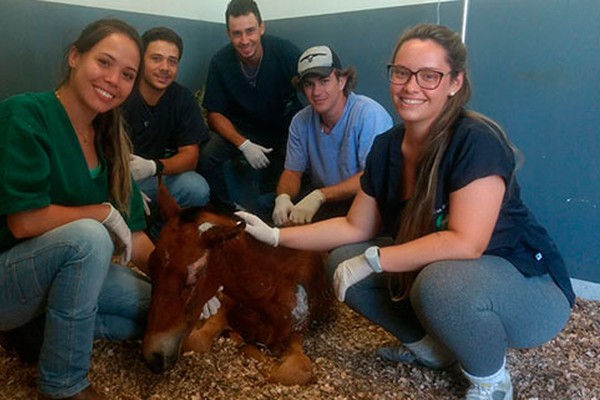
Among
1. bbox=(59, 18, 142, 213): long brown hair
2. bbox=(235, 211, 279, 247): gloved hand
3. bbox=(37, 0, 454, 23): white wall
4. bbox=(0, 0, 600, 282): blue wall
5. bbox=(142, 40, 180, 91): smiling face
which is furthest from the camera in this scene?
bbox=(37, 0, 454, 23): white wall

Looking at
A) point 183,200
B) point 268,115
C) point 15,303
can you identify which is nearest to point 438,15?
point 268,115

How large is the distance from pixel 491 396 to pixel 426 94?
3.14ft

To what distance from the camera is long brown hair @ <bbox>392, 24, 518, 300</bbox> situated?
1.61m

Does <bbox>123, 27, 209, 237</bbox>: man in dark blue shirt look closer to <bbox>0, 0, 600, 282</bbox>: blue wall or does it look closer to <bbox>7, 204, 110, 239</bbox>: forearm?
<bbox>0, 0, 600, 282</bbox>: blue wall

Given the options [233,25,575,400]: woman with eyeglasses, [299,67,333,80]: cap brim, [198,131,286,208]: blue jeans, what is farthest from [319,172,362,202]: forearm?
[198,131,286,208]: blue jeans

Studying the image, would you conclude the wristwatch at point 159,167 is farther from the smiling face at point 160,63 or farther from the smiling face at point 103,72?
the smiling face at point 103,72

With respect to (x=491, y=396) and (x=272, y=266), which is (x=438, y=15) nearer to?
(x=272, y=266)

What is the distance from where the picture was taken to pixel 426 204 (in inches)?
64.6

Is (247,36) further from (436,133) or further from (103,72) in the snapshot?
(436,133)

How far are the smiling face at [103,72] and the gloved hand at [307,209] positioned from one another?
3.55 feet

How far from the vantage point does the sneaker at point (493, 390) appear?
1619 millimetres

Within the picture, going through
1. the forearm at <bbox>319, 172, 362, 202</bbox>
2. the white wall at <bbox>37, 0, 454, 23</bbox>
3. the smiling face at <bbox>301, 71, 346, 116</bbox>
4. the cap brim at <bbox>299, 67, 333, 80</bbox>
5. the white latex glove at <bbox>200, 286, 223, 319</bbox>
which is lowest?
the white latex glove at <bbox>200, 286, 223, 319</bbox>

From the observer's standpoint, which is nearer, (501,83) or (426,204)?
(426,204)

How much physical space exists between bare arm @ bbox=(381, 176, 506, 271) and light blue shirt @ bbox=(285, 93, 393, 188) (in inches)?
42.4
